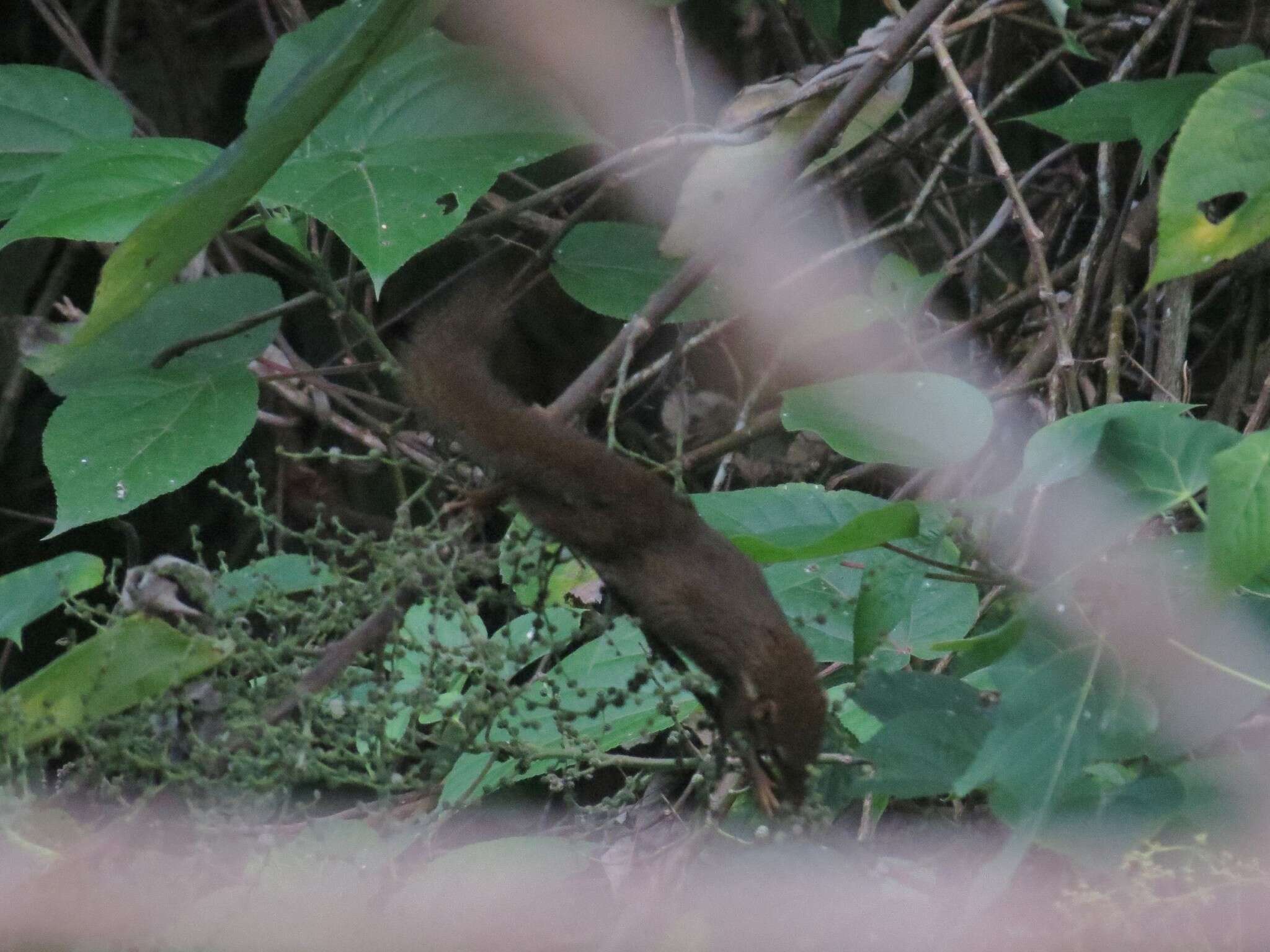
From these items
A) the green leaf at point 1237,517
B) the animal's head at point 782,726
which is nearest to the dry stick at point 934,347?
the animal's head at point 782,726

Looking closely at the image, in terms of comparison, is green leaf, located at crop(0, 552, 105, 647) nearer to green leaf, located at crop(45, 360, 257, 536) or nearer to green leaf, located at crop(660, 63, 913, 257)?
green leaf, located at crop(45, 360, 257, 536)

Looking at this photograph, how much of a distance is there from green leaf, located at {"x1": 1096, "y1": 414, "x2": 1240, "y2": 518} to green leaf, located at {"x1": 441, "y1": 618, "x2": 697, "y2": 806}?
0.49 m

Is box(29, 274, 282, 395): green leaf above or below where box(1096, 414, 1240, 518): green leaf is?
above

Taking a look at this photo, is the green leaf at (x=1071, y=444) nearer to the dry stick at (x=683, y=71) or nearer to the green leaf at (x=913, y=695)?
the green leaf at (x=913, y=695)

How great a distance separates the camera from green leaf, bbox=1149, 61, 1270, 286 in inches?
43.6

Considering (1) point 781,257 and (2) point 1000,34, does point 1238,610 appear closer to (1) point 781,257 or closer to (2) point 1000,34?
(1) point 781,257

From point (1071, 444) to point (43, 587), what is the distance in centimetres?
91

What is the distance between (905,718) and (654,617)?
0.25m

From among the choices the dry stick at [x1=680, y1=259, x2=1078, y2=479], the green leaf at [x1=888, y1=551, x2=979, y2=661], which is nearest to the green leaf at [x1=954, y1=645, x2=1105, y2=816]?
the green leaf at [x1=888, y1=551, x2=979, y2=661]

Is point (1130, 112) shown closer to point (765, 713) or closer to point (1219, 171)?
point (1219, 171)

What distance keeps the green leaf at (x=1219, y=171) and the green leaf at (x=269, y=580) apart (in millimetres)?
801

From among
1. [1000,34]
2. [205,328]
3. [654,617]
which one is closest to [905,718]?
[654,617]

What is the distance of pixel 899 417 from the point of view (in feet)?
3.97

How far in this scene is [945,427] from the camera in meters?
1.19
